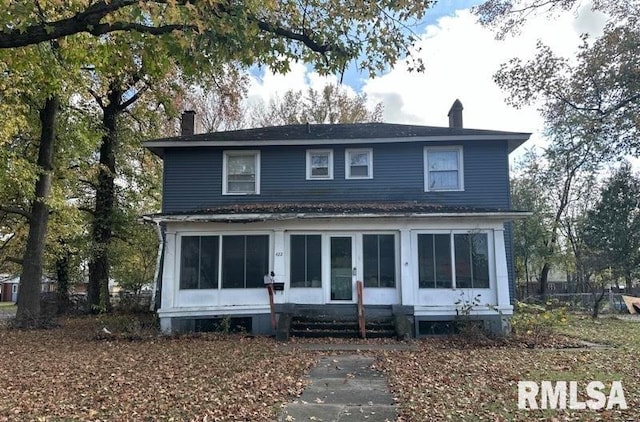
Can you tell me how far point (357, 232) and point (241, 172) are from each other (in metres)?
4.75

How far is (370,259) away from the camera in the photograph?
1351 centimetres

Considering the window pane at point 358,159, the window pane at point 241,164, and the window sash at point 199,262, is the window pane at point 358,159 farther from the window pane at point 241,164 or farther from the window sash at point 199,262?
the window sash at point 199,262

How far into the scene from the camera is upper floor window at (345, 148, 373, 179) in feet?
51.1

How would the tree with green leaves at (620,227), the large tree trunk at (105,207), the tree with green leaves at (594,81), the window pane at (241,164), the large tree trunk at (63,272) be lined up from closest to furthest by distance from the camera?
1. the tree with green leaves at (594,81)
2. the window pane at (241,164)
3. the large tree trunk at (105,207)
4. the large tree trunk at (63,272)
5. the tree with green leaves at (620,227)

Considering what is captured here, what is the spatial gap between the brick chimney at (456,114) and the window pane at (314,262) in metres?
7.38

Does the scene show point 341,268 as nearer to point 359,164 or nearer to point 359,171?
point 359,171

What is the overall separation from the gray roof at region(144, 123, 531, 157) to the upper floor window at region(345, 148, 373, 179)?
531 mm

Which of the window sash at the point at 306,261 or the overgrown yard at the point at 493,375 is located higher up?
the window sash at the point at 306,261

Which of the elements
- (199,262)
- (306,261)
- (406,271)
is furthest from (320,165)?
(199,262)

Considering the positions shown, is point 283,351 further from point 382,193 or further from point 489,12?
point 489,12

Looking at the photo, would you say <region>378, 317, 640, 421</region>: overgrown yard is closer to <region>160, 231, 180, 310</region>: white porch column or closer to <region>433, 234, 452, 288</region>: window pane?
<region>433, 234, 452, 288</region>: window pane

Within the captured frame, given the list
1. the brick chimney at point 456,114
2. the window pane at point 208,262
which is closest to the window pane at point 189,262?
the window pane at point 208,262

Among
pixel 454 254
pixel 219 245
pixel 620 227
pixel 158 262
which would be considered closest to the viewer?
pixel 454 254

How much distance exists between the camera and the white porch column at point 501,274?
12.6 metres
